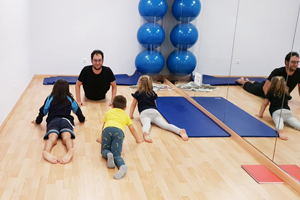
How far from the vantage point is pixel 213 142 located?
11.7ft

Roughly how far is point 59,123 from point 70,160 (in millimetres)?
520

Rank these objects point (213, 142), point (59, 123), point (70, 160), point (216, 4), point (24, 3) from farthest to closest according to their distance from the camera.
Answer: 1. point (24, 3)
2. point (216, 4)
3. point (213, 142)
4. point (59, 123)
5. point (70, 160)

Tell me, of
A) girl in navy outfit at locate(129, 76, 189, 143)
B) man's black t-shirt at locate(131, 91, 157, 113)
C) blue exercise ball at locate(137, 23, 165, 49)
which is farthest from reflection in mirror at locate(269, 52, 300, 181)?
blue exercise ball at locate(137, 23, 165, 49)

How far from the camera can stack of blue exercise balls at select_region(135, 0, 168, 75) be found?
5863 mm

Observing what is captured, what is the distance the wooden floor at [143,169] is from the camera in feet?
8.16

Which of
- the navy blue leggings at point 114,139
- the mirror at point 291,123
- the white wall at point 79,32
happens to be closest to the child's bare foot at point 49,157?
the navy blue leggings at point 114,139

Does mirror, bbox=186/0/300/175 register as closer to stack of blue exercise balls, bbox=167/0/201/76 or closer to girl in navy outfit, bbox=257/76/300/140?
girl in navy outfit, bbox=257/76/300/140

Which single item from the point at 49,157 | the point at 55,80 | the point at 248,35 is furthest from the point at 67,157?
the point at 55,80

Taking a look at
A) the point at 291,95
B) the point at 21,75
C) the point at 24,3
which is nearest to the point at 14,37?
the point at 21,75

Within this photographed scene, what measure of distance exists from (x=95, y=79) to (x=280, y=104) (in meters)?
2.66

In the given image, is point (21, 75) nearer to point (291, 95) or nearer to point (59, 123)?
point (59, 123)

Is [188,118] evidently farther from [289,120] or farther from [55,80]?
[55,80]

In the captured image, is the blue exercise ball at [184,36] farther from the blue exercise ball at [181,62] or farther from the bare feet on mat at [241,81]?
the bare feet on mat at [241,81]

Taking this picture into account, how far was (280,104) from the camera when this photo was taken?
289cm
